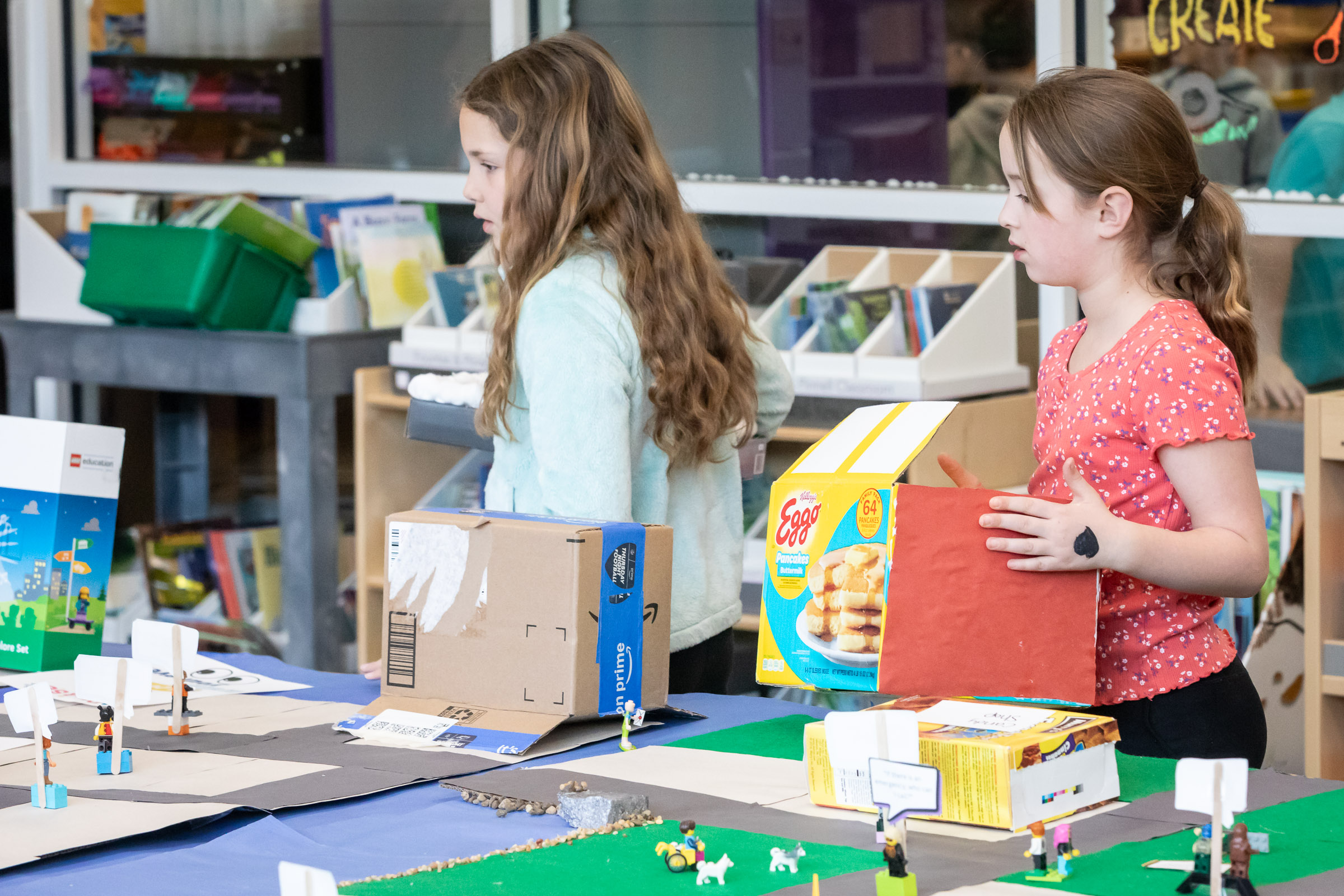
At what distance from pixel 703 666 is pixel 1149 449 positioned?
0.62m

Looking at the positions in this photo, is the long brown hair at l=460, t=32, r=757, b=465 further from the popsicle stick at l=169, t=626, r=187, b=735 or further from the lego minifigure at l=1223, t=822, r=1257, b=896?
the lego minifigure at l=1223, t=822, r=1257, b=896

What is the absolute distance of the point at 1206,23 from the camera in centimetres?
295

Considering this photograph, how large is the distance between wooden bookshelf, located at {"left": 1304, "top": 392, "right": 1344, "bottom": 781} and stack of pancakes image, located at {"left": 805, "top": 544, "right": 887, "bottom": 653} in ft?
4.59

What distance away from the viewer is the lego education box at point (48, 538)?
1830 millimetres

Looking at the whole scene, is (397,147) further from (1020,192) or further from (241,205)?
(1020,192)

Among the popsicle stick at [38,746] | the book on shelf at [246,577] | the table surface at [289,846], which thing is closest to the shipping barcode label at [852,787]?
the table surface at [289,846]

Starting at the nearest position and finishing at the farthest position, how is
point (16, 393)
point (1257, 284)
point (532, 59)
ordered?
point (532, 59)
point (1257, 284)
point (16, 393)

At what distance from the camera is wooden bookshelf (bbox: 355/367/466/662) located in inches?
134

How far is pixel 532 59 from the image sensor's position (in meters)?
1.82

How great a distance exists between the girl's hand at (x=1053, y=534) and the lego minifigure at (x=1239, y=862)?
0.33 meters

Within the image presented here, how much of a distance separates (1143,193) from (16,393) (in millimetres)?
3047

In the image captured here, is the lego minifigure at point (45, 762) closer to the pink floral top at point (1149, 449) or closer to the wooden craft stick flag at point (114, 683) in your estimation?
the wooden craft stick flag at point (114, 683)

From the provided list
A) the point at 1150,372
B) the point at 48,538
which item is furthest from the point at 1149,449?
the point at 48,538

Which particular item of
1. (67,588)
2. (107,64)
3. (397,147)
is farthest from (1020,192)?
(107,64)
